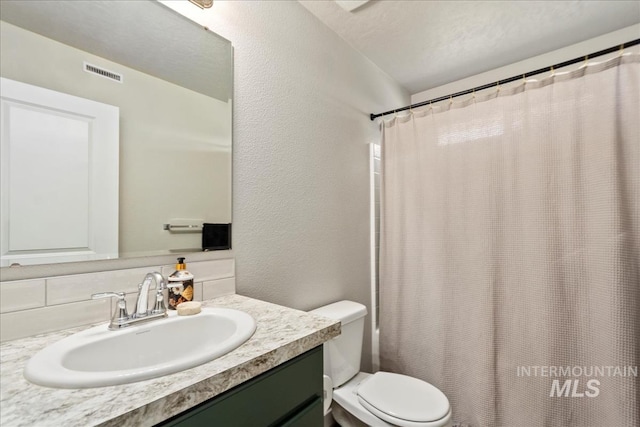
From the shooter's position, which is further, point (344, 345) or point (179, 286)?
point (344, 345)

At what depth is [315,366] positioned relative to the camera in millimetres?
758

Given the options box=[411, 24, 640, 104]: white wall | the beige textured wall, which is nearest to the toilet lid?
the beige textured wall

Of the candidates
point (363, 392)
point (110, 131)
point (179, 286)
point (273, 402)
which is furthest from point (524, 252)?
point (110, 131)

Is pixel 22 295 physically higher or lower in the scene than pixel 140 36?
lower

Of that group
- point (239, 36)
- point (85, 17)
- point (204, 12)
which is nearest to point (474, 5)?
point (239, 36)

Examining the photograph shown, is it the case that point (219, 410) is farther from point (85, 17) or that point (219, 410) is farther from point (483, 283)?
point (483, 283)

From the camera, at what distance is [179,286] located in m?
0.92

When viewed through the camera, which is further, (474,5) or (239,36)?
(474,5)

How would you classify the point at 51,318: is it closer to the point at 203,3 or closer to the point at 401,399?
the point at 203,3

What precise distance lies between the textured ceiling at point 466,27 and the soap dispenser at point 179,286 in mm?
1507

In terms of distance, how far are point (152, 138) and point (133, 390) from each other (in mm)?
798

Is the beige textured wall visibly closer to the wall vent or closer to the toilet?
the wall vent

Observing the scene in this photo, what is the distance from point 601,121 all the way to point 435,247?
969 millimetres

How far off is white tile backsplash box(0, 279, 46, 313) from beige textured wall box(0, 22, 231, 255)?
0.20m
